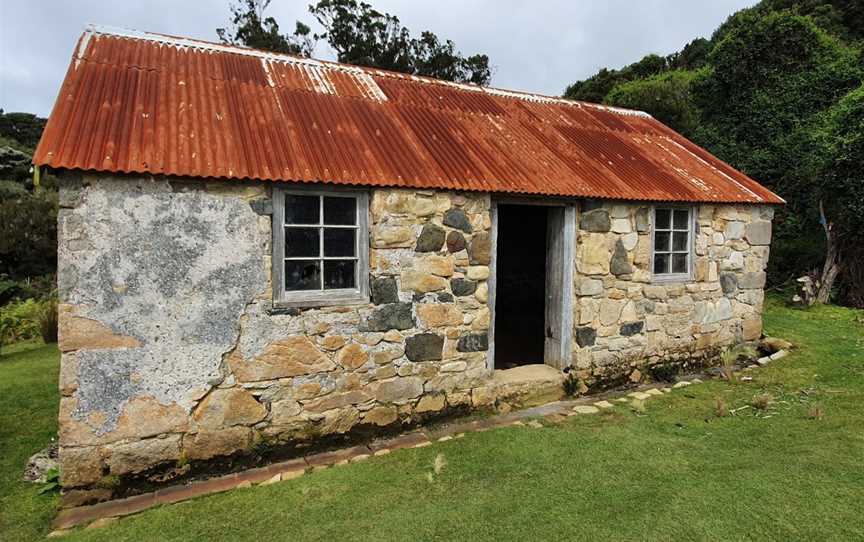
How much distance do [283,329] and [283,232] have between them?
0.85m

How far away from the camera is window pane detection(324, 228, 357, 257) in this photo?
4.38 m

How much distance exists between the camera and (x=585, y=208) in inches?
220

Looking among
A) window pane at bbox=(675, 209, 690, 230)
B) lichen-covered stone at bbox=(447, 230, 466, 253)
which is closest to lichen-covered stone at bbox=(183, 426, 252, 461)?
lichen-covered stone at bbox=(447, 230, 466, 253)

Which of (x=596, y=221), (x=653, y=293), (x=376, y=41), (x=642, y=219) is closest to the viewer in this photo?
(x=596, y=221)

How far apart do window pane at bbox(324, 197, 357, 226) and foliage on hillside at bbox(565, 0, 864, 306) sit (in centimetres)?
1102

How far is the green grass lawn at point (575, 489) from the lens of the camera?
10.6 ft

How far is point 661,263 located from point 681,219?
680mm

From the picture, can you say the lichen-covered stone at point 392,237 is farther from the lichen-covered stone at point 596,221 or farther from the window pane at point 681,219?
the window pane at point 681,219

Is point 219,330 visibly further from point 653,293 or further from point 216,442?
point 653,293

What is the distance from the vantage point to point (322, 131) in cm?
478

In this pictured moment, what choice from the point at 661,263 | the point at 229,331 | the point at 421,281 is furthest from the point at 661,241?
the point at 229,331

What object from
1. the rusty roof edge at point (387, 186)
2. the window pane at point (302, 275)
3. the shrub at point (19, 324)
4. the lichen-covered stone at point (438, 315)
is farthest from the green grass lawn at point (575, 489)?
the shrub at point (19, 324)

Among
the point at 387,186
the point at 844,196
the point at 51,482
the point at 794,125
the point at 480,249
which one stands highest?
the point at 794,125

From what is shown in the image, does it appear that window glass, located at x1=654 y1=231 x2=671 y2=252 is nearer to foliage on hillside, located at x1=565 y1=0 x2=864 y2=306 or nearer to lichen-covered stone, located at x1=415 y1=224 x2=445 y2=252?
lichen-covered stone, located at x1=415 y1=224 x2=445 y2=252
